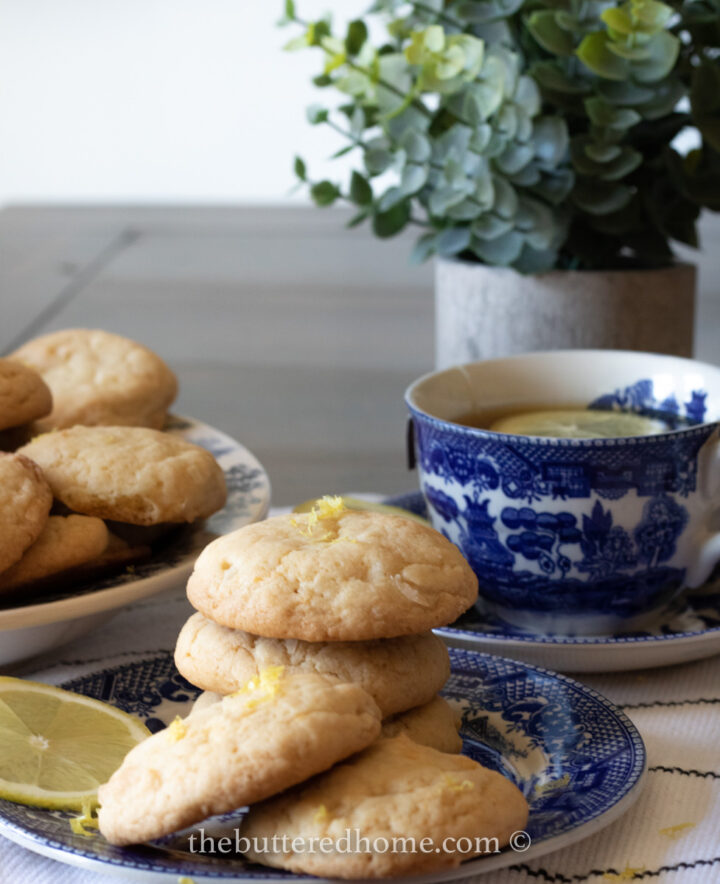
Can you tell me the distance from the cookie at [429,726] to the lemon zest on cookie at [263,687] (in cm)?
7

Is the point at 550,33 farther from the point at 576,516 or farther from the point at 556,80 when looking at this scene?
the point at 576,516

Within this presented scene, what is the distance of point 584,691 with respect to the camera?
59cm

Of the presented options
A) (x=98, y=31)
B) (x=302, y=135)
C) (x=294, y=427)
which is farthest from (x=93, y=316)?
(x=98, y=31)

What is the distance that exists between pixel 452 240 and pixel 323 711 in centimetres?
69

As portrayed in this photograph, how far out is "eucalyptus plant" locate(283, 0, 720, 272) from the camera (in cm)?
96

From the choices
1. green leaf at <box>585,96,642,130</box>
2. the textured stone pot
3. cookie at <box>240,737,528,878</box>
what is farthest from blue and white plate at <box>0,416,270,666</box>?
green leaf at <box>585,96,642,130</box>

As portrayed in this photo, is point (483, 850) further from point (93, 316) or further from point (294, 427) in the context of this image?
point (93, 316)

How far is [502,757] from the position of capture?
1.85 ft

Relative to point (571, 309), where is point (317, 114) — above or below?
above

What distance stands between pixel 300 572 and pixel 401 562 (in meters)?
0.05

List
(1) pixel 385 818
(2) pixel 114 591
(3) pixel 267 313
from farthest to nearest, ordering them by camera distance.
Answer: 1. (3) pixel 267 313
2. (2) pixel 114 591
3. (1) pixel 385 818

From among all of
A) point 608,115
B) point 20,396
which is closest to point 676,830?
point 20,396

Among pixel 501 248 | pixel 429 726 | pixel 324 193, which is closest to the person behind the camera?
pixel 429 726

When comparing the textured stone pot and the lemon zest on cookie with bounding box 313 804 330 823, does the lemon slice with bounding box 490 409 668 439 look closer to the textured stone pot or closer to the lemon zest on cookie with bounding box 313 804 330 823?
the textured stone pot
